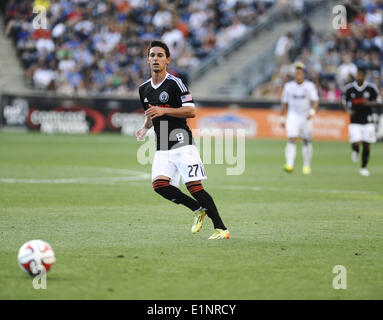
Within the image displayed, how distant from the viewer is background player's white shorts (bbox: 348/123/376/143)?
19.8 m

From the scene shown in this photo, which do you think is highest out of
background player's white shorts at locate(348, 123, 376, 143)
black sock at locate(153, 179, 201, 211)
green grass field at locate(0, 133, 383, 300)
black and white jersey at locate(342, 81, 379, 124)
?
black and white jersey at locate(342, 81, 379, 124)

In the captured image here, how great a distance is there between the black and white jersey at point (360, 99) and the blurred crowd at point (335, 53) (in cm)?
1008

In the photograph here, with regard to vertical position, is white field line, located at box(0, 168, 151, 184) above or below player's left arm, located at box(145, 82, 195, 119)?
below

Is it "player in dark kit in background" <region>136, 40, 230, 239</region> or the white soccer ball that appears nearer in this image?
the white soccer ball

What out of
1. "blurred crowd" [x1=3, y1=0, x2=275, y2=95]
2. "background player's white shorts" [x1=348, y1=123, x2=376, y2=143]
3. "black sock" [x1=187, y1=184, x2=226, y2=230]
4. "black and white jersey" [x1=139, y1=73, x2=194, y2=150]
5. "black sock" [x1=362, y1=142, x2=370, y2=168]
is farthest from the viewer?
"blurred crowd" [x1=3, y1=0, x2=275, y2=95]

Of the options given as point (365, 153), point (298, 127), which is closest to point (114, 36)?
point (298, 127)

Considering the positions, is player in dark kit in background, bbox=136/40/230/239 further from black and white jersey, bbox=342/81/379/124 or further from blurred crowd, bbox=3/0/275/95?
blurred crowd, bbox=3/0/275/95

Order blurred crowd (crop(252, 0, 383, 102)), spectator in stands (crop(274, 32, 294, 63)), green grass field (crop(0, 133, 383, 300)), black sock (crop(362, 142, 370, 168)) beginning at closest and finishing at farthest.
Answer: green grass field (crop(0, 133, 383, 300)) → black sock (crop(362, 142, 370, 168)) → blurred crowd (crop(252, 0, 383, 102)) → spectator in stands (crop(274, 32, 294, 63))

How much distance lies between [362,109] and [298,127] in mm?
1728

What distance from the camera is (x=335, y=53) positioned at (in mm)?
32000

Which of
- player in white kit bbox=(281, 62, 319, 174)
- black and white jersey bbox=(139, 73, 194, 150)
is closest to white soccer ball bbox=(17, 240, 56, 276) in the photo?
black and white jersey bbox=(139, 73, 194, 150)

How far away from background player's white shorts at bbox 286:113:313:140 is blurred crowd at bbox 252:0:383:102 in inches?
402

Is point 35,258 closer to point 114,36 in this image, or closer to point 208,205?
point 208,205
